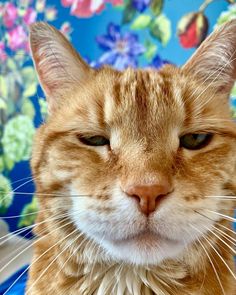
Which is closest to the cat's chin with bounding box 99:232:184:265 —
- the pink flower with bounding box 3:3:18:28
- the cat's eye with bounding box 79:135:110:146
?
the cat's eye with bounding box 79:135:110:146

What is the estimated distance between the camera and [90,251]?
82 centimetres

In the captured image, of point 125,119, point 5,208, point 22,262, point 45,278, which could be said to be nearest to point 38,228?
point 45,278

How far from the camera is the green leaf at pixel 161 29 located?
1.77 meters

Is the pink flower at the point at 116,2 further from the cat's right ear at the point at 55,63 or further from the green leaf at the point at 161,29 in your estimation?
the cat's right ear at the point at 55,63

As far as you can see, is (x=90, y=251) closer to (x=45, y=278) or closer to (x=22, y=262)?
(x=45, y=278)

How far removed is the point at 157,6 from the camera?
1.77 meters

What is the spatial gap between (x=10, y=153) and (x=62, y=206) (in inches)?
48.5

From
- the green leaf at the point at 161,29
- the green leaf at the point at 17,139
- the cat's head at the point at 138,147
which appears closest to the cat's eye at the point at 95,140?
the cat's head at the point at 138,147

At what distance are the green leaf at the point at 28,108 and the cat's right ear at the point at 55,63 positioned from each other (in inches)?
39.4

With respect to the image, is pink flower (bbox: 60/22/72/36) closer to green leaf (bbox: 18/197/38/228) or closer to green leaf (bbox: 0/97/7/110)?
green leaf (bbox: 0/97/7/110)

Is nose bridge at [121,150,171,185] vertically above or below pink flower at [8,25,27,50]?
below

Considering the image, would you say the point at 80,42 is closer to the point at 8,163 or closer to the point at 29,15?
the point at 29,15

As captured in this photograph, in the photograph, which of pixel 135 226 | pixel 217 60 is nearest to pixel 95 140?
pixel 135 226

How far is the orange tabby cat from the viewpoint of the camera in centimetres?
73
